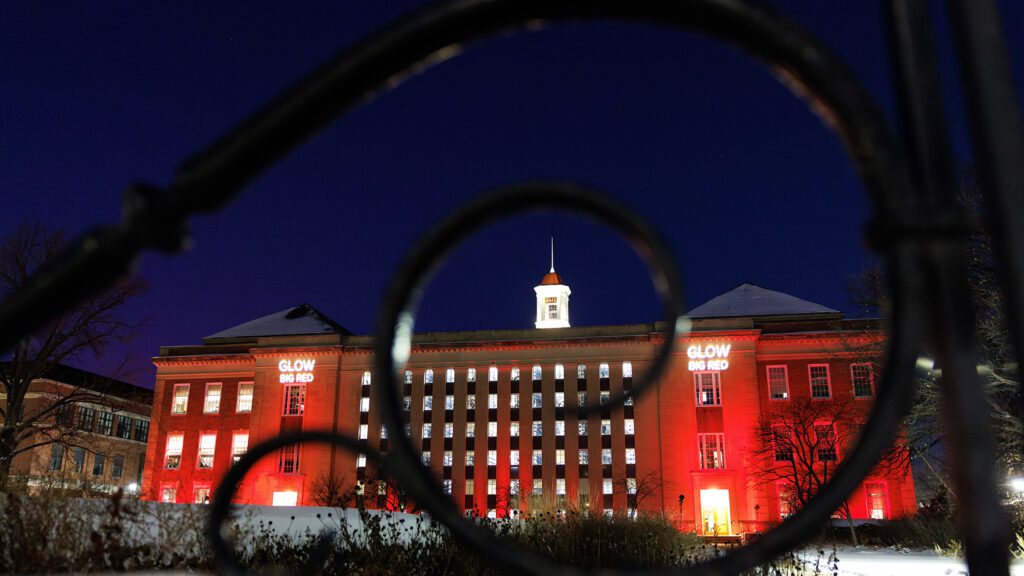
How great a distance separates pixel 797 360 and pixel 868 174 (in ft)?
153

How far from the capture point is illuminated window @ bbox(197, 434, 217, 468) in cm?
4934

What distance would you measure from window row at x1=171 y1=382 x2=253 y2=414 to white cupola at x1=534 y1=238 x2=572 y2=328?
2382cm

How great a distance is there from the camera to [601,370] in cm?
4725

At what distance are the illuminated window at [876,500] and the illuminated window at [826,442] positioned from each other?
3.90m

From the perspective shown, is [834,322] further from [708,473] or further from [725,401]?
[708,473]

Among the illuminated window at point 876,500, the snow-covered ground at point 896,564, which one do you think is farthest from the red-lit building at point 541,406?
the snow-covered ground at point 896,564

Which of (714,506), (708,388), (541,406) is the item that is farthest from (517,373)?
(714,506)

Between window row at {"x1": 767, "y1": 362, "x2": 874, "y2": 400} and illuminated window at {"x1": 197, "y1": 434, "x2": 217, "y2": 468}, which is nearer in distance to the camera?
window row at {"x1": 767, "y1": 362, "x2": 874, "y2": 400}

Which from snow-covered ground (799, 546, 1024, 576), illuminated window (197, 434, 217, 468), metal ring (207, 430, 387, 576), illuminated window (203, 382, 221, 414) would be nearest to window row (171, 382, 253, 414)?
illuminated window (203, 382, 221, 414)

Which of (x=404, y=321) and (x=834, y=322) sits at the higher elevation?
(x=834, y=322)

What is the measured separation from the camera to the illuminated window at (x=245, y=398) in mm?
50031

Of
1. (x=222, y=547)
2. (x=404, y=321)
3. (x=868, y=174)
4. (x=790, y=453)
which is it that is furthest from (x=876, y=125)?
(x=790, y=453)

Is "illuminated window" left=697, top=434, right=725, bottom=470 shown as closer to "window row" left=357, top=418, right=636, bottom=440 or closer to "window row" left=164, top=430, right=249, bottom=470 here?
"window row" left=357, top=418, right=636, bottom=440

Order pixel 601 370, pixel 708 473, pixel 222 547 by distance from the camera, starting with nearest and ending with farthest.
Result: pixel 222 547, pixel 708 473, pixel 601 370
